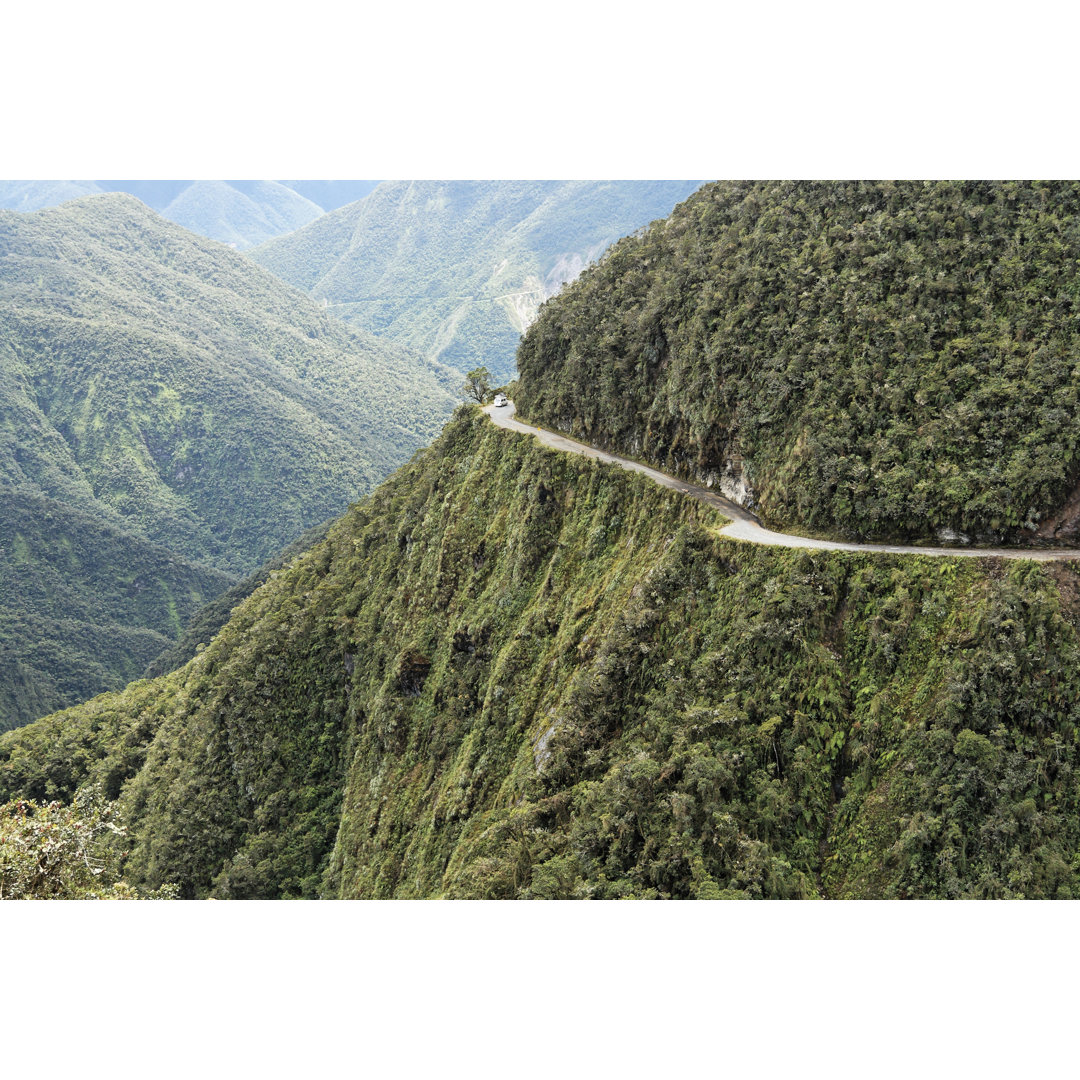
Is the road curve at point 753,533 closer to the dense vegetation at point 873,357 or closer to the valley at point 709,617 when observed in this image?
the valley at point 709,617

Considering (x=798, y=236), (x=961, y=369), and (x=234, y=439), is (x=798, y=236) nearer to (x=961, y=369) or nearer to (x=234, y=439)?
(x=961, y=369)

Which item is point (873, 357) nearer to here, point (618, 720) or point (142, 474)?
point (618, 720)

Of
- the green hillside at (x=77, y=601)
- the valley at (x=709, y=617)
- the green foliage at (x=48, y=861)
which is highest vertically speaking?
the valley at (x=709, y=617)

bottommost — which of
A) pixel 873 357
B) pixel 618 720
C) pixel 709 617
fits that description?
pixel 618 720

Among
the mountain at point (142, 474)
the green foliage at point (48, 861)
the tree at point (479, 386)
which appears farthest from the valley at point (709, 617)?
the mountain at point (142, 474)

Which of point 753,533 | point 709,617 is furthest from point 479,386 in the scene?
point 709,617

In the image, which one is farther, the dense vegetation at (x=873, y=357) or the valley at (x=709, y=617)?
the dense vegetation at (x=873, y=357)
